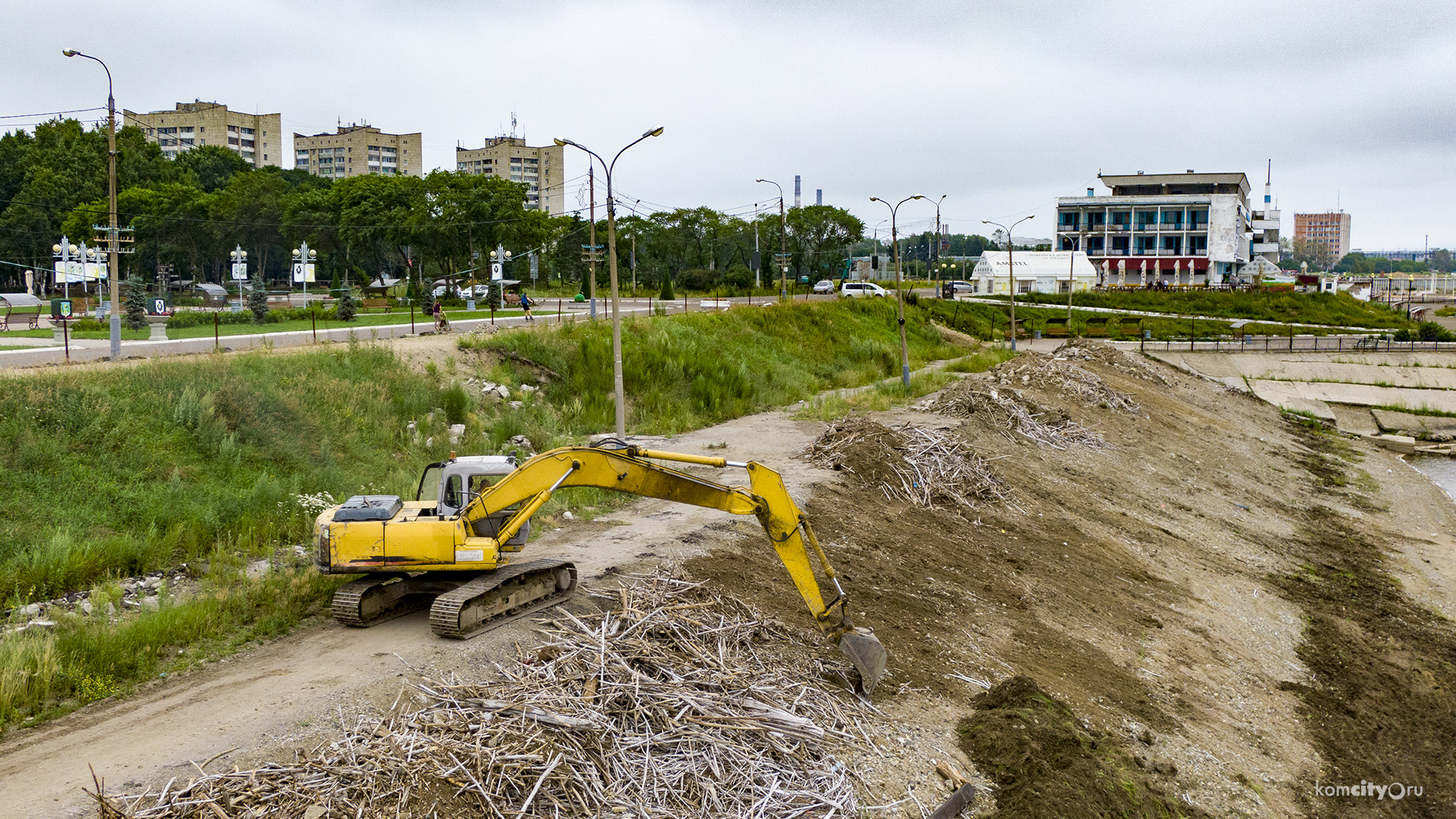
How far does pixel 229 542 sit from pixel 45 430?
5.11 m

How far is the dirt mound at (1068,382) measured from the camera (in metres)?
34.5

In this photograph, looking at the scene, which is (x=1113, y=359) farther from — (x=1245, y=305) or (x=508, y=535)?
(x=1245, y=305)

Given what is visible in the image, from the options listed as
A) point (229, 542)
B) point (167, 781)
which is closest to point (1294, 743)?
point (167, 781)

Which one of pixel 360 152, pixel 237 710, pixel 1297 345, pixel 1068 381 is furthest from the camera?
pixel 360 152

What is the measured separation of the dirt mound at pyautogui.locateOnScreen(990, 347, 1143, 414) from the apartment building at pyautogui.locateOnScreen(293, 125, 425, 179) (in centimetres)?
14456

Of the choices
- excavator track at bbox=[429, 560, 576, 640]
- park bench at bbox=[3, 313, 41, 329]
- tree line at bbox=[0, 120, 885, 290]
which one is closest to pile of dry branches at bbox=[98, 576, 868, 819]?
excavator track at bbox=[429, 560, 576, 640]

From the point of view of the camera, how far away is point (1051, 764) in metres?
10.4

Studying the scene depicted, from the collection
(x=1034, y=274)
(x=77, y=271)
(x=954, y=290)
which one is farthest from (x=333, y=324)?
(x=1034, y=274)

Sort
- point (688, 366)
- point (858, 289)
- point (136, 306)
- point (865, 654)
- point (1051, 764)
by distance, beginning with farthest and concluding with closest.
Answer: point (858, 289)
point (136, 306)
point (688, 366)
point (865, 654)
point (1051, 764)

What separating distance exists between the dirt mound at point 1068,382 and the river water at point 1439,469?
10.9m

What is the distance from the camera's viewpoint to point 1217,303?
83875mm

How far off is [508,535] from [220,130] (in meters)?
165

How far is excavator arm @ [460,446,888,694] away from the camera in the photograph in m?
10.7

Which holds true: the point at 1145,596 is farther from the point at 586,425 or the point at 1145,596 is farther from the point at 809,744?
the point at 586,425
